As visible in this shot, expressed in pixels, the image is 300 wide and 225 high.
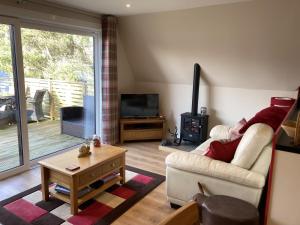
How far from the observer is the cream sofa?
2.11 metres

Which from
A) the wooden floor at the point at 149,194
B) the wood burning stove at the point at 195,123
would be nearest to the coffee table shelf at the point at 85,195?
the wooden floor at the point at 149,194

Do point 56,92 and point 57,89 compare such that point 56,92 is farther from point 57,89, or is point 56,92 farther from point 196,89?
point 196,89

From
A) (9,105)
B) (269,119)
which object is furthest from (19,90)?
(269,119)

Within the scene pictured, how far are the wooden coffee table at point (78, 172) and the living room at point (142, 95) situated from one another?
0.02 metres

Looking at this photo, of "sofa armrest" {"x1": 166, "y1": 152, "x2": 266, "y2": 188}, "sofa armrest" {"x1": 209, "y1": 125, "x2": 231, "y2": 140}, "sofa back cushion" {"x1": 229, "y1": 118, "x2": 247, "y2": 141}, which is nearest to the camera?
"sofa armrest" {"x1": 166, "y1": 152, "x2": 266, "y2": 188}

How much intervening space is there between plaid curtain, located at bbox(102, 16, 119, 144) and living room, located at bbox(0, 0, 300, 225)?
0.06 feet

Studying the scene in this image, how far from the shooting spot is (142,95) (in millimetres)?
4914

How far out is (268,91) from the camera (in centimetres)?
411

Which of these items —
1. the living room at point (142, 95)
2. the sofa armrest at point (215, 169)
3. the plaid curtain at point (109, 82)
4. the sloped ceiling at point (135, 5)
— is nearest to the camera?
the sofa armrest at point (215, 169)

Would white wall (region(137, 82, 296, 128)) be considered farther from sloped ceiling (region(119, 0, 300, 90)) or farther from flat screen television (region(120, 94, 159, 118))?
flat screen television (region(120, 94, 159, 118))

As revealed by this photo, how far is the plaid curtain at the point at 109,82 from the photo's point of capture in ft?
14.2

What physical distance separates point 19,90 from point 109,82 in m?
1.54

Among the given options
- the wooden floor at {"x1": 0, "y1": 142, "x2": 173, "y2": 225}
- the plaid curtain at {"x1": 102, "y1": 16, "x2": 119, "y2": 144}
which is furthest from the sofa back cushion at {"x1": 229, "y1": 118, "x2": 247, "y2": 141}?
the plaid curtain at {"x1": 102, "y1": 16, "x2": 119, "y2": 144}

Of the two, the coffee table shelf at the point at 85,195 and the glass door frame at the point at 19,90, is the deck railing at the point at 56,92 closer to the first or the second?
the glass door frame at the point at 19,90
